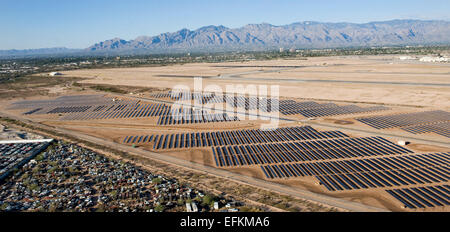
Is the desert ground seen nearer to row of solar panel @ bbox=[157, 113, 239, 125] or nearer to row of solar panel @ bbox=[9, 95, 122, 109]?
row of solar panel @ bbox=[157, 113, 239, 125]

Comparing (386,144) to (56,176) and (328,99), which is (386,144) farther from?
(56,176)

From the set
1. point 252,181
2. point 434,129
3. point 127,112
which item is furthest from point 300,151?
point 127,112

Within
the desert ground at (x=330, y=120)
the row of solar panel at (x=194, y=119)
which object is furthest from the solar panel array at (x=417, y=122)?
A: the row of solar panel at (x=194, y=119)

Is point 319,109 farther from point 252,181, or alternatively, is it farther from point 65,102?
point 65,102
